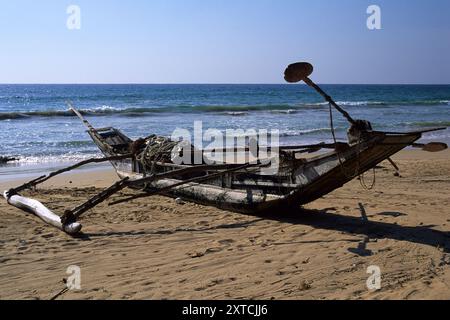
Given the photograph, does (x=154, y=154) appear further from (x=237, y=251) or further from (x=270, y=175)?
(x=237, y=251)

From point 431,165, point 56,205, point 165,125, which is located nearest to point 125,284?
point 56,205

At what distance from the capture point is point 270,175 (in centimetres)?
688

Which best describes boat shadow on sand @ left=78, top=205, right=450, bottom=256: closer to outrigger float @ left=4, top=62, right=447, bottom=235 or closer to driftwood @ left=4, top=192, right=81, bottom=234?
driftwood @ left=4, top=192, right=81, bottom=234

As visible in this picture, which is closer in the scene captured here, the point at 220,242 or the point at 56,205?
the point at 220,242

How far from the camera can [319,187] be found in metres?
6.43

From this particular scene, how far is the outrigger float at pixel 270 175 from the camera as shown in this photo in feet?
18.4

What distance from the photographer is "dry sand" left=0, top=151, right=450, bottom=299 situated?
14.8 feet

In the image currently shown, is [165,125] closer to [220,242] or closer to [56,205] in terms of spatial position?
[56,205]

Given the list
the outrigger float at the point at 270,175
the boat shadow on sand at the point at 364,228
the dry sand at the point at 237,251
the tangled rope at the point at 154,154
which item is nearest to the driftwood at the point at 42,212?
the outrigger float at the point at 270,175

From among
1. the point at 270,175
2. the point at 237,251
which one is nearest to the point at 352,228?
the point at 270,175

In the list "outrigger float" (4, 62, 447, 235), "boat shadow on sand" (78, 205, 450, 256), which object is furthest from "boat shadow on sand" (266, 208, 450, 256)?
"outrigger float" (4, 62, 447, 235)

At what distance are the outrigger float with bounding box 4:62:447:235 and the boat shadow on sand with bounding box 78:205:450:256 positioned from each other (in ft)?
0.91
